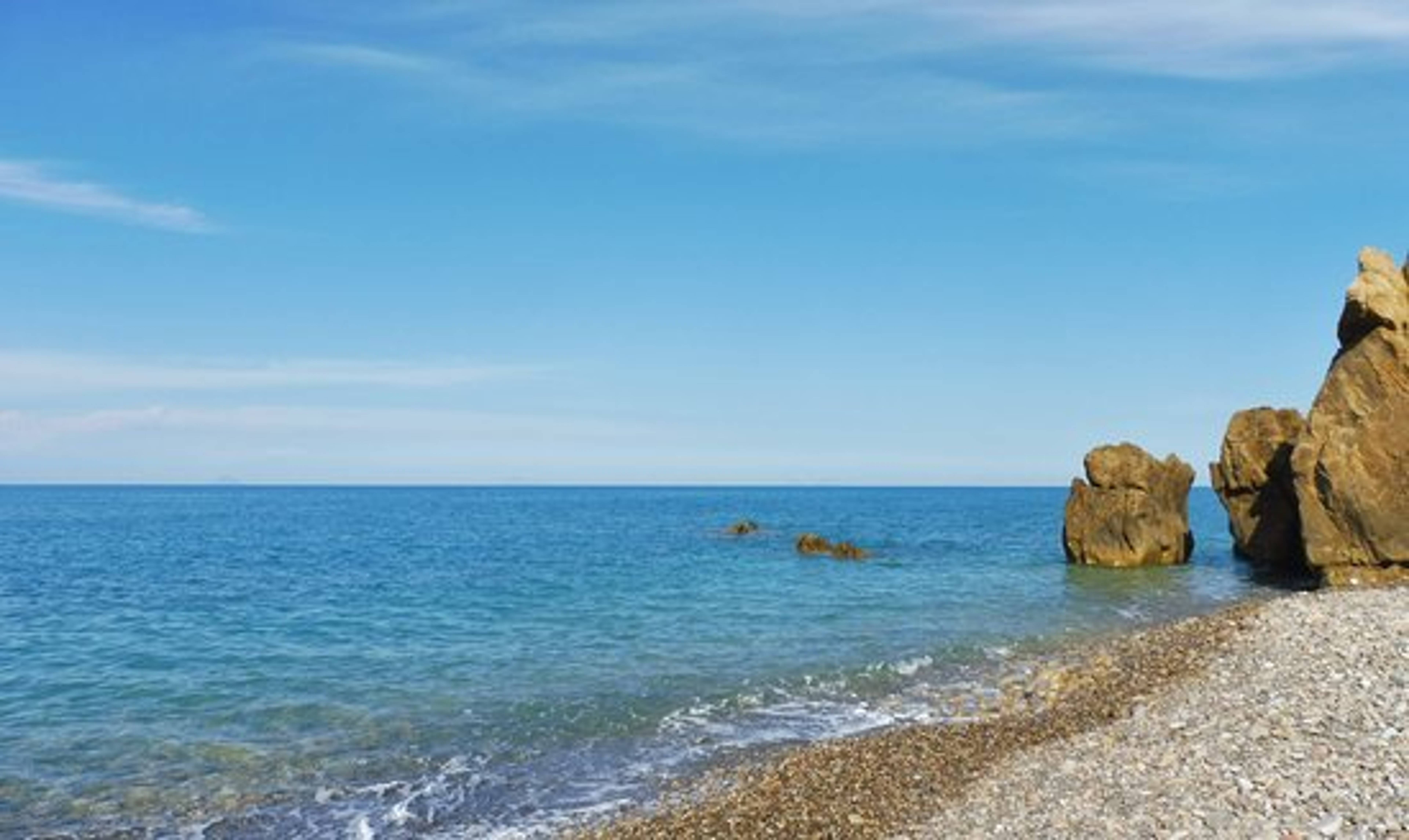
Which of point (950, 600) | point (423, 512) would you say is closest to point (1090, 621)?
point (950, 600)

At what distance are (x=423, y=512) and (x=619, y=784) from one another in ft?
530

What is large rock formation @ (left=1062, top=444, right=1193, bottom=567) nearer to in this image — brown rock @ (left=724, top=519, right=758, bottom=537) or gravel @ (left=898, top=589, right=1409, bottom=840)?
gravel @ (left=898, top=589, right=1409, bottom=840)

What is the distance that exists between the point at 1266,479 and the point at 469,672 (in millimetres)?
42702

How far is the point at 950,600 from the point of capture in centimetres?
4616

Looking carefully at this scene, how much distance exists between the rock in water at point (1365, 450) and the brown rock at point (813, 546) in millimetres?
35378

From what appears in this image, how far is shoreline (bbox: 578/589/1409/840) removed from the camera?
15867 millimetres

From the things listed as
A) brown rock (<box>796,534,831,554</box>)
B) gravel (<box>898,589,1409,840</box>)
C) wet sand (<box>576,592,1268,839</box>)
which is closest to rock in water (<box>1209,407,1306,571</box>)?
brown rock (<box>796,534,831,554</box>)

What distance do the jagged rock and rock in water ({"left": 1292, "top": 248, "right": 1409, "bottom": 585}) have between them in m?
31.0

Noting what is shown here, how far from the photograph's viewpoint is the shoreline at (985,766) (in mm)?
15867

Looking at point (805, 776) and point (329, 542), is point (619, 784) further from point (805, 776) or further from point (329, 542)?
point (329, 542)

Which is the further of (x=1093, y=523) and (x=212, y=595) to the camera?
(x=1093, y=523)

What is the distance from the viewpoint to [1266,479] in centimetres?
5584

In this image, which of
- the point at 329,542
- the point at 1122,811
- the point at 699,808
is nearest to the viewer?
the point at 1122,811

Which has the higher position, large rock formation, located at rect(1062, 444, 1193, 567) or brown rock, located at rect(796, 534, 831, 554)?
large rock formation, located at rect(1062, 444, 1193, 567)
